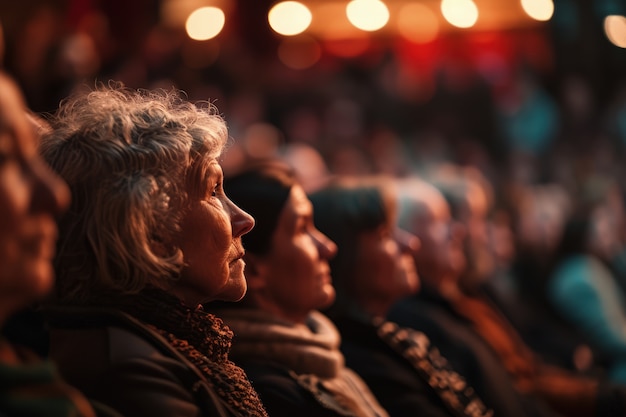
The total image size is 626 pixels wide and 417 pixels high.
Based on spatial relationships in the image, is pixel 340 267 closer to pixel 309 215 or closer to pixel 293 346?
pixel 309 215

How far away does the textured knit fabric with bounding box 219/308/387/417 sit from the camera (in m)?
3.07

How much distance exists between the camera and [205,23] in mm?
14445

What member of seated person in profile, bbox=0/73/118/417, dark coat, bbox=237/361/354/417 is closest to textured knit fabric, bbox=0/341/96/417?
seated person in profile, bbox=0/73/118/417

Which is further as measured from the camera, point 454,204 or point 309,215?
point 454,204

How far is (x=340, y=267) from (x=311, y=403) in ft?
3.69

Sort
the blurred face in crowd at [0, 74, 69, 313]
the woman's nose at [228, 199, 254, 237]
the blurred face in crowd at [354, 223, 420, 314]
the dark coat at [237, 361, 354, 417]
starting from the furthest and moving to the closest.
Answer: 1. the blurred face in crowd at [354, 223, 420, 314]
2. the dark coat at [237, 361, 354, 417]
3. the woman's nose at [228, 199, 254, 237]
4. the blurred face in crowd at [0, 74, 69, 313]

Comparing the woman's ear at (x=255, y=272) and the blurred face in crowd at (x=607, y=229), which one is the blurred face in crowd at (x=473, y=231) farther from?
the woman's ear at (x=255, y=272)

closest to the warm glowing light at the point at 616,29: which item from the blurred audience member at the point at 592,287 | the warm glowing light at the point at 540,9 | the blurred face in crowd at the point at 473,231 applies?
the warm glowing light at the point at 540,9

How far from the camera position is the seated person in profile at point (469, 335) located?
4680 millimetres

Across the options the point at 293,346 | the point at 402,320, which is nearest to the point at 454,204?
the point at 402,320

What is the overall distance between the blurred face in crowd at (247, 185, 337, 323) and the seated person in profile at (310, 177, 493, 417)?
60cm

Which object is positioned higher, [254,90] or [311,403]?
[254,90]

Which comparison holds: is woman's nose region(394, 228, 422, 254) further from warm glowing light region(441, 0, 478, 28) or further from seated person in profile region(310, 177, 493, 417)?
warm glowing light region(441, 0, 478, 28)

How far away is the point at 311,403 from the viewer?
9.91 ft
